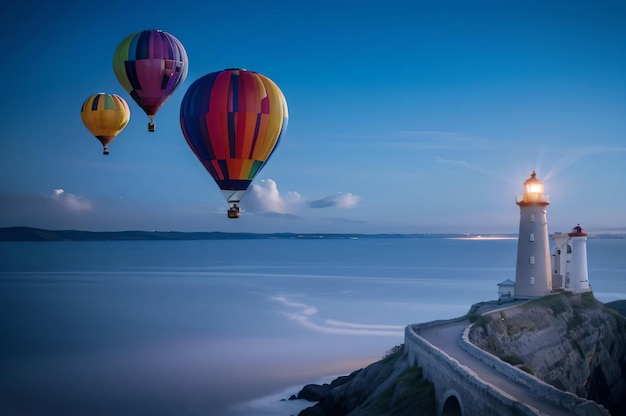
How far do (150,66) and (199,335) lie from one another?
97.8 feet

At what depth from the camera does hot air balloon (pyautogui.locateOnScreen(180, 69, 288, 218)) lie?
97.7 ft

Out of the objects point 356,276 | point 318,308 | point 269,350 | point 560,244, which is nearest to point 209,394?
point 269,350

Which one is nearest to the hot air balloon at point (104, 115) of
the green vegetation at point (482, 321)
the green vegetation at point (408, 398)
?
the green vegetation at point (482, 321)

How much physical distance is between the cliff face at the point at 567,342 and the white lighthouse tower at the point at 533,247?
1.20 m

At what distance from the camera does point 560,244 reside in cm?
4375

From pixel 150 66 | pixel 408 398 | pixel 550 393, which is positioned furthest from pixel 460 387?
pixel 150 66

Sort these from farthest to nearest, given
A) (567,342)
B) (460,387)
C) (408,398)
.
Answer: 1. (567,342)
2. (408,398)
3. (460,387)

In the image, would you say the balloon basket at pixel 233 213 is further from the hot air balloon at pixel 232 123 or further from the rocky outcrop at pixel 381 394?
the rocky outcrop at pixel 381 394

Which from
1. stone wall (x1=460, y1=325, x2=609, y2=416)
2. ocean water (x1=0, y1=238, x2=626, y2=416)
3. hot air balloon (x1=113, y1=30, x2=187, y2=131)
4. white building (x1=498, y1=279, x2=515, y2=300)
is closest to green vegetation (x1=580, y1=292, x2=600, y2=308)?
white building (x1=498, y1=279, x2=515, y2=300)

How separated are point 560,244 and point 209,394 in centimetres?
2410

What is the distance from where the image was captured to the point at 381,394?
26.5 m

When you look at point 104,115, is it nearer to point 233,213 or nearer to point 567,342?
point 233,213

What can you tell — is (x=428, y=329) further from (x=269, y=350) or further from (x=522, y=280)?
(x=269, y=350)

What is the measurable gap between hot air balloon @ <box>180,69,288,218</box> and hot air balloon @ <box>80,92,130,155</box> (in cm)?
1593
